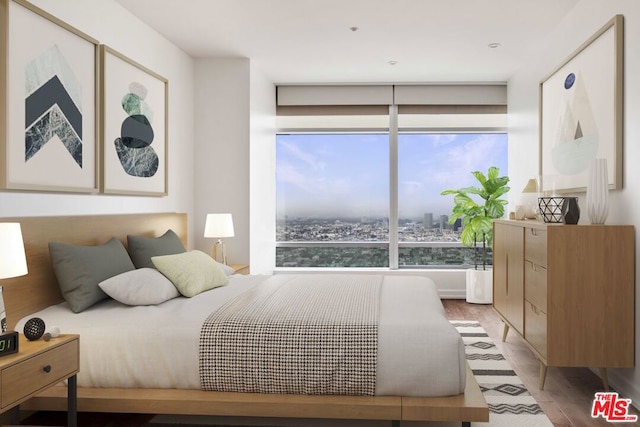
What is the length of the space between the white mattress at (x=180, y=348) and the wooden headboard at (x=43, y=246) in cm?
10

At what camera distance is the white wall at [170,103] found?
Result: 2.87 m

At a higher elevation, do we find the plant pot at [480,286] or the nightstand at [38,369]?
the nightstand at [38,369]

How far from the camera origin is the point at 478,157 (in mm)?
6188

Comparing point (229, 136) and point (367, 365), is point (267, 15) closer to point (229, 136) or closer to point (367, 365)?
point (229, 136)

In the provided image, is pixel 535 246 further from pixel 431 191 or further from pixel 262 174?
pixel 262 174

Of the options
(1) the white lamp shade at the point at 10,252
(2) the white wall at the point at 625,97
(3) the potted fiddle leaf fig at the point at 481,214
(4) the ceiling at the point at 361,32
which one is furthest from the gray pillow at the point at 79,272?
(3) the potted fiddle leaf fig at the point at 481,214

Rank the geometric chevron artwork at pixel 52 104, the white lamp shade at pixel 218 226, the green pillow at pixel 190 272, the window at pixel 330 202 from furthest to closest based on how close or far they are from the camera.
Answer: the window at pixel 330 202 < the white lamp shade at pixel 218 226 < the green pillow at pixel 190 272 < the geometric chevron artwork at pixel 52 104

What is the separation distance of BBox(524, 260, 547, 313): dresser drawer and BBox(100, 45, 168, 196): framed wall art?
116 inches

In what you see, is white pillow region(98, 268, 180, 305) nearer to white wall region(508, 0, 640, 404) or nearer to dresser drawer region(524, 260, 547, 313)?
dresser drawer region(524, 260, 547, 313)

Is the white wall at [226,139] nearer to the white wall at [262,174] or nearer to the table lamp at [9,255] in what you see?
the white wall at [262,174]

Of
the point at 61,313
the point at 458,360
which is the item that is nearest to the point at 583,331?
the point at 458,360

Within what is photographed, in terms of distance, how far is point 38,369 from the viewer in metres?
1.95

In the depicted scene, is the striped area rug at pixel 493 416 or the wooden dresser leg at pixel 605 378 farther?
the wooden dresser leg at pixel 605 378

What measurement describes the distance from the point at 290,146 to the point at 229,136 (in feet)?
4.82
